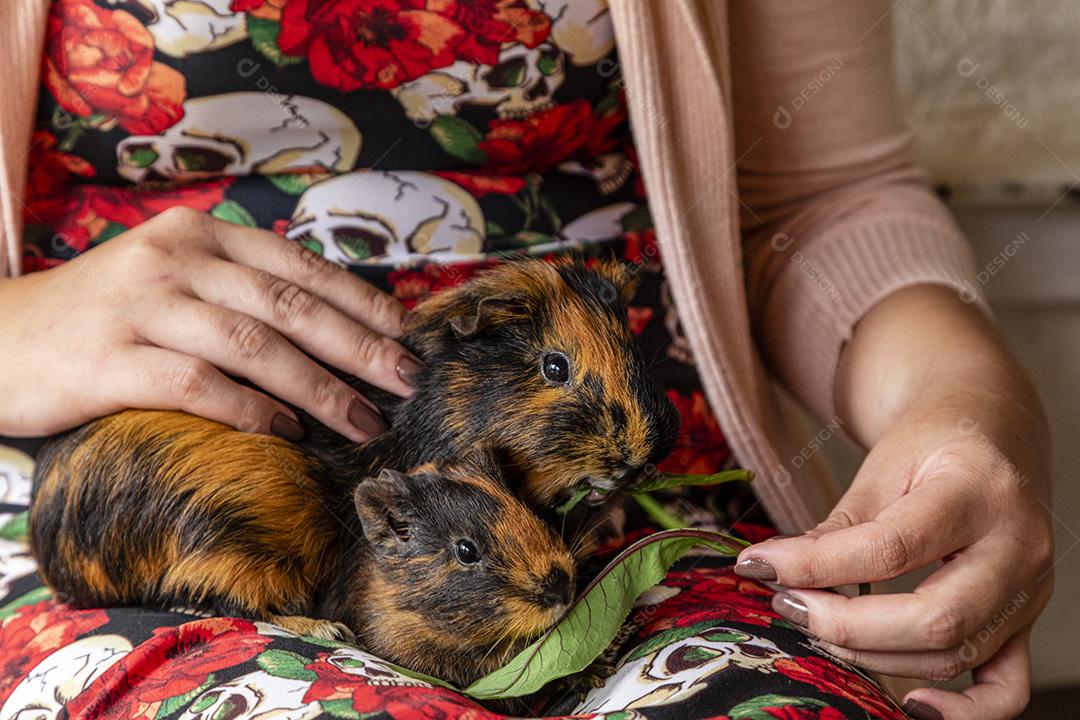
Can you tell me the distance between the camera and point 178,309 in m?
0.89

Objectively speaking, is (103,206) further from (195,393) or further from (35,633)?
(35,633)

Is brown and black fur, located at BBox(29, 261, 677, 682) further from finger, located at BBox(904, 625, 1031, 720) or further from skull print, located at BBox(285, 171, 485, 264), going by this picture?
finger, located at BBox(904, 625, 1031, 720)

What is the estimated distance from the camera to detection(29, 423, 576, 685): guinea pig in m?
0.77

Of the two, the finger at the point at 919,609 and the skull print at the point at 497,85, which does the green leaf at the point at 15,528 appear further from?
the finger at the point at 919,609

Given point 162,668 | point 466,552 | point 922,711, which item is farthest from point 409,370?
point 922,711

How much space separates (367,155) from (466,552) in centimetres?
47

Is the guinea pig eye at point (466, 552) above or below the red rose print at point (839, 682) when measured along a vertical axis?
above

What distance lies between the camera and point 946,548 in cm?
84

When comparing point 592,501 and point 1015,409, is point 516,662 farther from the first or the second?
point 1015,409

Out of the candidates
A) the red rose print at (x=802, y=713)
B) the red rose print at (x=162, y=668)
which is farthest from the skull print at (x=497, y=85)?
the red rose print at (x=802, y=713)

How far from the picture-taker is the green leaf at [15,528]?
1.00 m

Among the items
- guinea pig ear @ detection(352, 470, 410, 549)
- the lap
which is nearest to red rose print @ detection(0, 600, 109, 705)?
the lap

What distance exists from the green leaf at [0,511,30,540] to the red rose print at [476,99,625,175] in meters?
0.59

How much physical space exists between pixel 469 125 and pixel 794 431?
0.58 m
